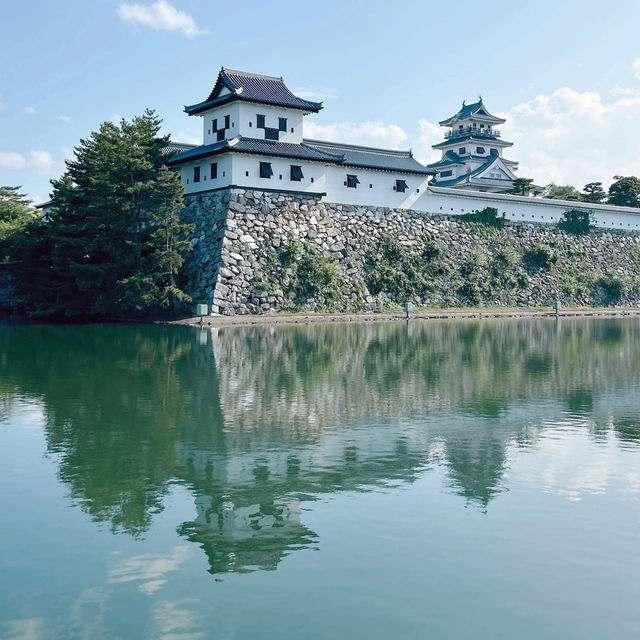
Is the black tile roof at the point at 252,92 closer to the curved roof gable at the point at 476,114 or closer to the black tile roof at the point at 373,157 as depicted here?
the black tile roof at the point at 373,157

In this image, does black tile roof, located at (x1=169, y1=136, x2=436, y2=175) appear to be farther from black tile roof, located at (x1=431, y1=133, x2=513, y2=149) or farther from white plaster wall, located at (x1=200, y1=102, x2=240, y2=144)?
black tile roof, located at (x1=431, y1=133, x2=513, y2=149)

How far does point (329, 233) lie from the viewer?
4556cm

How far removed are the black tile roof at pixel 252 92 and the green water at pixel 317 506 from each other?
2757 cm

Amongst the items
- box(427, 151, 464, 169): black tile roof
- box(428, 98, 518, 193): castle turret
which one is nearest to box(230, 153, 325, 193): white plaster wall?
box(428, 98, 518, 193): castle turret

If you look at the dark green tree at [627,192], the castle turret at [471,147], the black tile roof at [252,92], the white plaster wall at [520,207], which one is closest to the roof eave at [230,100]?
the black tile roof at [252,92]

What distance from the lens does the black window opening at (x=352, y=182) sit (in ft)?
157

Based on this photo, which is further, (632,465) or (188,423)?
(188,423)

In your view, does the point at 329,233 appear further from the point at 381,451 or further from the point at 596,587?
the point at 596,587

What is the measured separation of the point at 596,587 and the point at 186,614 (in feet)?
11.5

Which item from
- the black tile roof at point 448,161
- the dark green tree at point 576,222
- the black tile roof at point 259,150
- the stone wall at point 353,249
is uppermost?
the black tile roof at point 448,161

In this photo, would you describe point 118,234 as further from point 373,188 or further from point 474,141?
point 474,141

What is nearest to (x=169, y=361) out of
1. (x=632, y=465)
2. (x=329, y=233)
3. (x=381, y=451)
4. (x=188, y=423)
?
(x=188, y=423)

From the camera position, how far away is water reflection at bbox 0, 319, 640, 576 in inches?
354

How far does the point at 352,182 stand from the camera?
48094 millimetres
